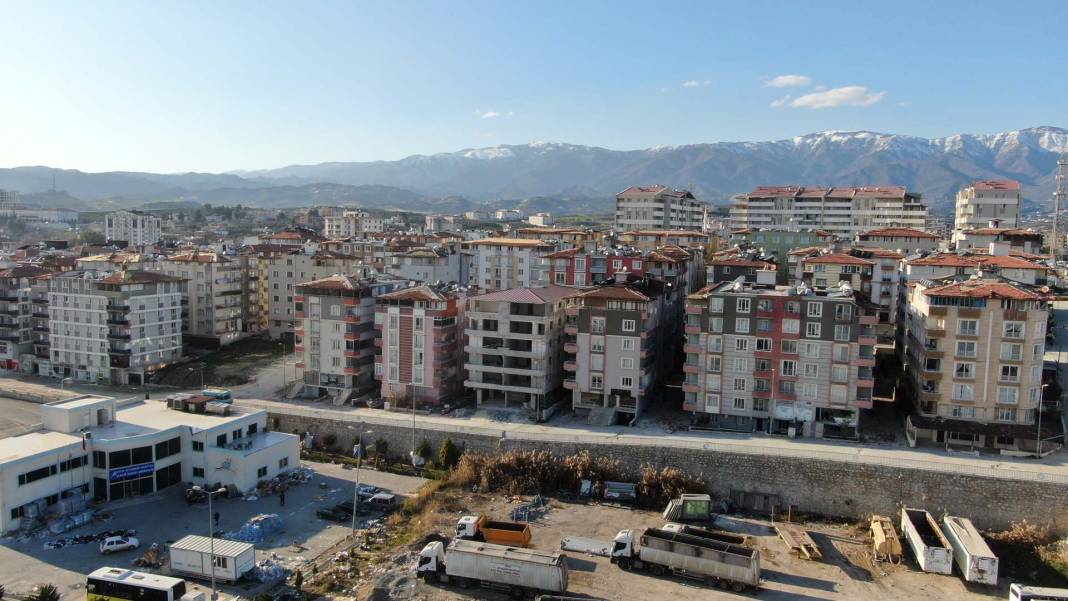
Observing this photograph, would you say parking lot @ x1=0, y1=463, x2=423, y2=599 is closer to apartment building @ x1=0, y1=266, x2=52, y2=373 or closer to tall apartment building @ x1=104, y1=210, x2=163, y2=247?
apartment building @ x1=0, y1=266, x2=52, y2=373

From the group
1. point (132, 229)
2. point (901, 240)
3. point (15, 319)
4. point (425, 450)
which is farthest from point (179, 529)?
point (132, 229)

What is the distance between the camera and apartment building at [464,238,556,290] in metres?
69.4

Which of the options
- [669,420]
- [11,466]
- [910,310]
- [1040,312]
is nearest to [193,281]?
[11,466]

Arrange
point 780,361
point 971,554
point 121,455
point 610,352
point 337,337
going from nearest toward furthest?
point 971,554, point 121,455, point 780,361, point 610,352, point 337,337

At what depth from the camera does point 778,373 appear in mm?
39062

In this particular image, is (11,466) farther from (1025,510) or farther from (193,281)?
(1025,510)

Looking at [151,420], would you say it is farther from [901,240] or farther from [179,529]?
[901,240]

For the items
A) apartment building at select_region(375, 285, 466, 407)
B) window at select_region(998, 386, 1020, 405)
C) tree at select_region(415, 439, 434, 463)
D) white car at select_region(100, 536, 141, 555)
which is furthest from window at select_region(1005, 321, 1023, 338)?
white car at select_region(100, 536, 141, 555)

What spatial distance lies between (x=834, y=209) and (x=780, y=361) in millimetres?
58934

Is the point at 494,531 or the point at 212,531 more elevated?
the point at 494,531

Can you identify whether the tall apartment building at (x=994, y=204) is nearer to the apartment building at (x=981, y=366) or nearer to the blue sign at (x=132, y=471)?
the apartment building at (x=981, y=366)

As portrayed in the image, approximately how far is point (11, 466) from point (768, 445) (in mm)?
32493

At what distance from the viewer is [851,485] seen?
3397cm

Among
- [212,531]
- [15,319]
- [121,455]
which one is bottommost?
[212,531]
